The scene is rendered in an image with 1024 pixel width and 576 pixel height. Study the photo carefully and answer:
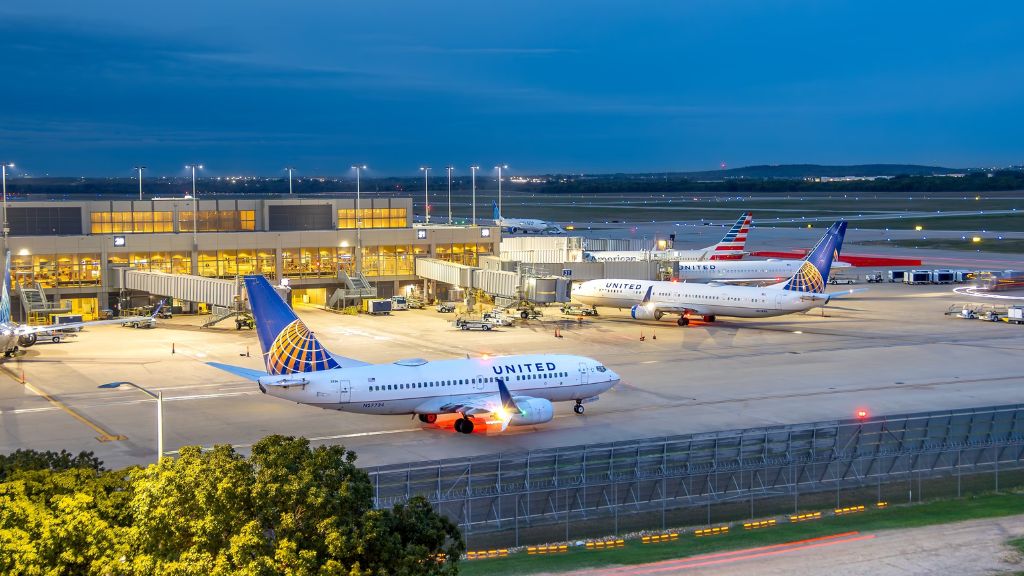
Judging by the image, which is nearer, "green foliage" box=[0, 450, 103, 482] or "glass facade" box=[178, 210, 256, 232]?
"green foliage" box=[0, 450, 103, 482]

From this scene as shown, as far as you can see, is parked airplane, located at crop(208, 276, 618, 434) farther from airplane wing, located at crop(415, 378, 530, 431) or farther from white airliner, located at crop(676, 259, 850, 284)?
white airliner, located at crop(676, 259, 850, 284)

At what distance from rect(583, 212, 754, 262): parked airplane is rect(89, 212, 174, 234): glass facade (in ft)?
133

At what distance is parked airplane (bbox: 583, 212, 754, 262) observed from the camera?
115688 millimetres

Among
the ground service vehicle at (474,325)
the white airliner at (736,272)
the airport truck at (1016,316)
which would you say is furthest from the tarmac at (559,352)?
the white airliner at (736,272)

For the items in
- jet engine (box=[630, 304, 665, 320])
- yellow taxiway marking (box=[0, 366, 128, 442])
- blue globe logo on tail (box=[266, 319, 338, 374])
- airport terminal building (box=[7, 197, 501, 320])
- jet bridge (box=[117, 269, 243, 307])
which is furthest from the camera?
airport terminal building (box=[7, 197, 501, 320])

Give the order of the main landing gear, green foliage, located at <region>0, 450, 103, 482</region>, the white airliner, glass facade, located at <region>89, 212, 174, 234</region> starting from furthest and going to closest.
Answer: the white airliner
glass facade, located at <region>89, 212, 174, 234</region>
the main landing gear
green foliage, located at <region>0, 450, 103, 482</region>

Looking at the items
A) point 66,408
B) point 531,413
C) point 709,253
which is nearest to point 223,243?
point 66,408

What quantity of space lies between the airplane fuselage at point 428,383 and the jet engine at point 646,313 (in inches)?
1381

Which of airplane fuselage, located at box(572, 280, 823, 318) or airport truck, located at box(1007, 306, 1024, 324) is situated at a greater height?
airplane fuselage, located at box(572, 280, 823, 318)

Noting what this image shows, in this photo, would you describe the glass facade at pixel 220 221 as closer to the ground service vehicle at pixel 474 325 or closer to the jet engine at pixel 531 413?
the ground service vehicle at pixel 474 325

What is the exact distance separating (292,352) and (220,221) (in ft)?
197

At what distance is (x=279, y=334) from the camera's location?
→ 46844 millimetres

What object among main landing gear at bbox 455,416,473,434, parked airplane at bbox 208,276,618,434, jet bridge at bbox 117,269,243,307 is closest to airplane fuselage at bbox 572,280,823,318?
jet bridge at bbox 117,269,243,307

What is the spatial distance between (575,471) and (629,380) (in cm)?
2629
